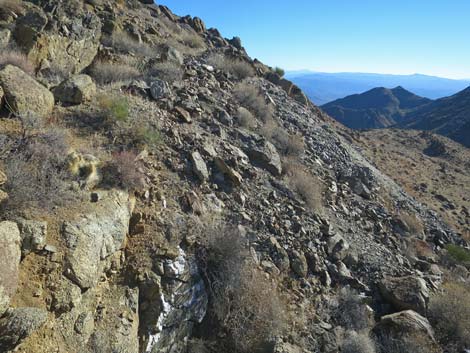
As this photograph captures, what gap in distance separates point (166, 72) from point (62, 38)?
2597 millimetres

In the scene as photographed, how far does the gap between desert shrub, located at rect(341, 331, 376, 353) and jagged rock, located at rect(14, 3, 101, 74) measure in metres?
7.35

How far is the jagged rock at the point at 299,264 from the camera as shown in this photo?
6.18 meters

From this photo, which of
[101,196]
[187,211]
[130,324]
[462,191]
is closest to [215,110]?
[187,211]

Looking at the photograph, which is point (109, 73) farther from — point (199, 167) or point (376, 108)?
point (376, 108)

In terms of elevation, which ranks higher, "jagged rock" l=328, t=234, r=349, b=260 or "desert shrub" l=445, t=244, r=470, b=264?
"jagged rock" l=328, t=234, r=349, b=260

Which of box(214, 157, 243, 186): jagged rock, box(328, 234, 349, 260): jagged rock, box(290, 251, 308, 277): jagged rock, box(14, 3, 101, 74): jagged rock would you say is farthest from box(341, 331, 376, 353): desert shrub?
box(14, 3, 101, 74): jagged rock

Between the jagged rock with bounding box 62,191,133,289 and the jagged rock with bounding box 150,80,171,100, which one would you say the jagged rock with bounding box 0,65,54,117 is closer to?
the jagged rock with bounding box 62,191,133,289

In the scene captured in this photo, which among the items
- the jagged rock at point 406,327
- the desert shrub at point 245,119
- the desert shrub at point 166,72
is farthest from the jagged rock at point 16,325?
the desert shrub at point 245,119

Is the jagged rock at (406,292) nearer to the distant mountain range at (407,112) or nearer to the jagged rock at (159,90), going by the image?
the jagged rock at (159,90)

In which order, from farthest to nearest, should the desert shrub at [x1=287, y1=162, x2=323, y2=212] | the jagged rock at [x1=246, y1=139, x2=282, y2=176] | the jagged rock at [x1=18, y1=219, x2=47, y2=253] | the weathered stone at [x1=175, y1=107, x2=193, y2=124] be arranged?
the jagged rock at [x1=246, y1=139, x2=282, y2=176], the desert shrub at [x1=287, y1=162, x2=323, y2=212], the weathered stone at [x1=175, y1=107, x2=193, y2=124], the jagged rock at [x1=18, y1=219, x2=47, y2=253]

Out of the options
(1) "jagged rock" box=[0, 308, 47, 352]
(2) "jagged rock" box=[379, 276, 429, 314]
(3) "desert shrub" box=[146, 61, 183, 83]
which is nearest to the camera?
(1) "jagged rock" box=[0, 308, 47, 352]

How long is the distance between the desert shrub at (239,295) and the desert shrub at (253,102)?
614 cm

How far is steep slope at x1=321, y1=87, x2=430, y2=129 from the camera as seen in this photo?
69.9 meters

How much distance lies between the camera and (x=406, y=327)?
569 cm
